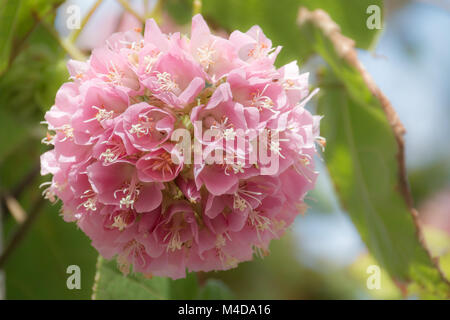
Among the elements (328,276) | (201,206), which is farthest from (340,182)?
(328,276)

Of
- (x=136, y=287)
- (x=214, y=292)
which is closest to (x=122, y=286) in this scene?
(x=136, y=287)

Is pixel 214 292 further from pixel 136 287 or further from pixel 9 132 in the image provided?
pixel 9 132

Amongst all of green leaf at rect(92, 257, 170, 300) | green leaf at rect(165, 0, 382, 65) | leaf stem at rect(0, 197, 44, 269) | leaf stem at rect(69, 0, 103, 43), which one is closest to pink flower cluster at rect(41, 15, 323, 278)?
green leaf at rect(92, 257, 170, 300)

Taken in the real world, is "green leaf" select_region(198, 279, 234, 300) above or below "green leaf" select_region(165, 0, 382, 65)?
below

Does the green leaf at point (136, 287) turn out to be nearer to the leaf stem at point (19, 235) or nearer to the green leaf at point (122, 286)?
the green leaf at point (122, 286)

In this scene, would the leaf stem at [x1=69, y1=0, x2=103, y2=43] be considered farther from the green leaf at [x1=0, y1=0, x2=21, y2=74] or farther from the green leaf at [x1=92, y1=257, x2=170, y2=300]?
the green leaf at [x1=92, y1=257, x2=170, y2=300]

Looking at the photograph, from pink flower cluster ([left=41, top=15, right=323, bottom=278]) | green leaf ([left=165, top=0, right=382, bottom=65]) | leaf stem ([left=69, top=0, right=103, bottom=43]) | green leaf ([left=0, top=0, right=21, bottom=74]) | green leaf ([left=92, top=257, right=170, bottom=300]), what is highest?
green leaf ([left=165, top=0, right=382, bottom=65])

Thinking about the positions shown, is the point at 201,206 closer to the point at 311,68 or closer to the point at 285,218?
the point at 285,218
